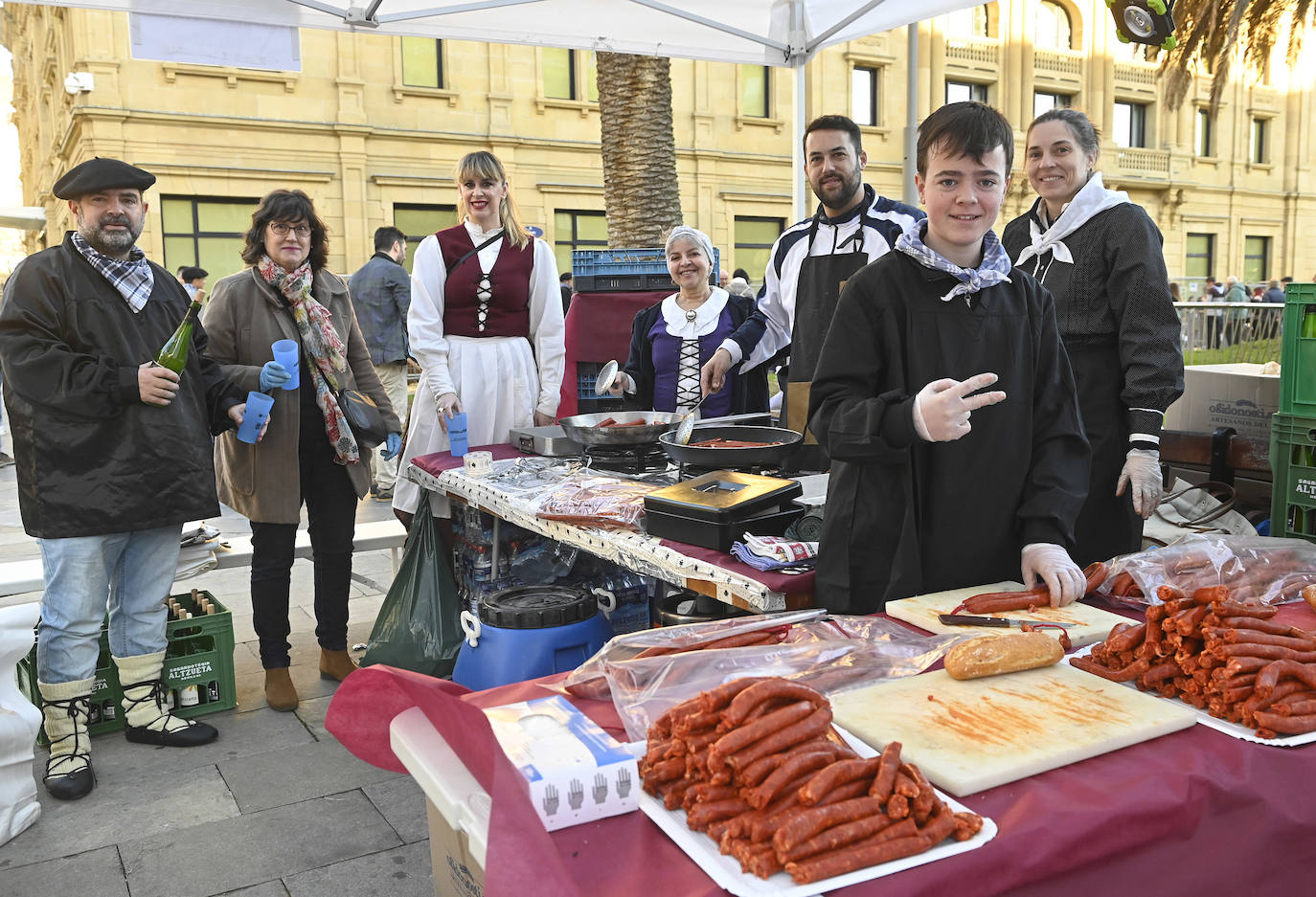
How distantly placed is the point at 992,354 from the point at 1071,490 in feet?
→ 1.21

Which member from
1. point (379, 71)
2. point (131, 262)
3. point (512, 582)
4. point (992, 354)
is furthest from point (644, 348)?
point (379, 71)

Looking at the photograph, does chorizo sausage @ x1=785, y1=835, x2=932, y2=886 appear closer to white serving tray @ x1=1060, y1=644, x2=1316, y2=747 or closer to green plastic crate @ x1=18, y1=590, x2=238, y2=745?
white serving tray @ x1=1060, y1=644, x2=1316, y2=747

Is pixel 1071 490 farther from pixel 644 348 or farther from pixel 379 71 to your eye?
pixel 379 71

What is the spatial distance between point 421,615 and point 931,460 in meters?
2.77

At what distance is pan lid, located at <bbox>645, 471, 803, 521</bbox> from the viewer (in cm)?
266

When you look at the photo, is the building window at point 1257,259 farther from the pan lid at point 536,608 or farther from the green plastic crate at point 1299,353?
the pan lid at point 536,608

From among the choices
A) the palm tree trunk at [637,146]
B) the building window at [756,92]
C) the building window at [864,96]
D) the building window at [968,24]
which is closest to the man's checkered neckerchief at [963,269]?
the palm tree trunk at [637,146]

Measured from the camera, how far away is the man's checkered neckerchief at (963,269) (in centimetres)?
225

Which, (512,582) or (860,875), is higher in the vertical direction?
(860,875)

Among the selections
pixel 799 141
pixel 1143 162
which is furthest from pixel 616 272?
pixel 1143 162

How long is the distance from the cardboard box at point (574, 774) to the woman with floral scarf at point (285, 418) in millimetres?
3016

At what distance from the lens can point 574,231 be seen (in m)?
22.6

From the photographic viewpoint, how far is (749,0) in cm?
599

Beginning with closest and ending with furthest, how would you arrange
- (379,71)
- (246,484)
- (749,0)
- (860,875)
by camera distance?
(860,875) → (246,484) → (749,0) → (379,71)
